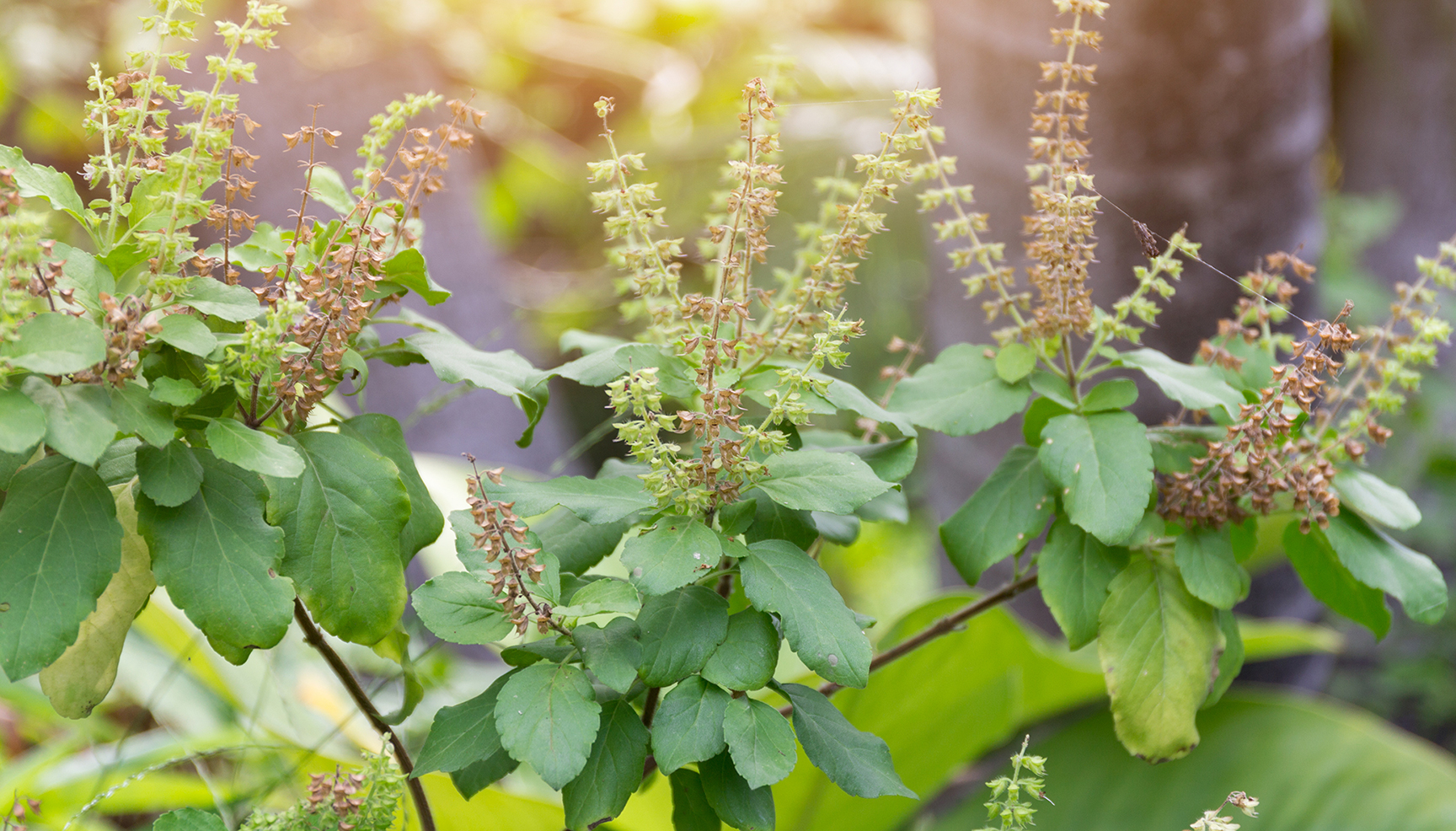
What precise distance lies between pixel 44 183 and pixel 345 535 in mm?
272

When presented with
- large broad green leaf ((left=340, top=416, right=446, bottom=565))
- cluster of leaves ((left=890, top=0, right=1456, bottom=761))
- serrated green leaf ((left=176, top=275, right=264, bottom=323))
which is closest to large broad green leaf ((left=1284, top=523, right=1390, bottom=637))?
cluster of leaves ((left=890, top=0, right=1456, bottom=761))

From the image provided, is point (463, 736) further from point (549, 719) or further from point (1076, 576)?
point (1076, 576)

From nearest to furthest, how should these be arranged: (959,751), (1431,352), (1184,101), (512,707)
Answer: (512,707)
(1431,352)
(959,751)
(1184,101)

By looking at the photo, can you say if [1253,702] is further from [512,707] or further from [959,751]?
[512,707]

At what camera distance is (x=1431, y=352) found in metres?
0.71

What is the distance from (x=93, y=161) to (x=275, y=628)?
0.28 metres

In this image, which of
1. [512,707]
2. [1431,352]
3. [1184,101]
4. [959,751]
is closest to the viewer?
[512,707]

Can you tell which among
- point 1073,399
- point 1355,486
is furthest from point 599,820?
point 1355,486

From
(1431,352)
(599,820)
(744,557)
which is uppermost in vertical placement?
(1431,352)

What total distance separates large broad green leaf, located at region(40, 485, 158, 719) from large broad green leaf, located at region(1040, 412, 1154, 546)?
58 centimetres

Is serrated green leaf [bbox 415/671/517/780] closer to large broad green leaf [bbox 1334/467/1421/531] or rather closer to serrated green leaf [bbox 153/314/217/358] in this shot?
serrated green leaf [bbox 153/314/217/358]

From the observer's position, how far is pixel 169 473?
52 centimetres

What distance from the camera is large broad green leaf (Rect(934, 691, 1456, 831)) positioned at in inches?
43.1

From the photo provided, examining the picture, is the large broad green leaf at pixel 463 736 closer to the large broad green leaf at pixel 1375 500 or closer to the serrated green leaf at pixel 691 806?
the serrated green leaf at pixel 691 806
